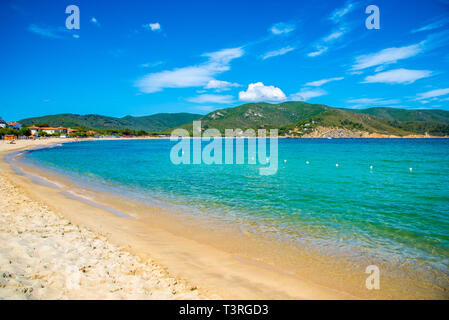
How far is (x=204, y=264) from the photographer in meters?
7.72

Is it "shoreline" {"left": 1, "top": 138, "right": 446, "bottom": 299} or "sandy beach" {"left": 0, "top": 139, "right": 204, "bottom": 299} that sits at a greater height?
"sandy beach" {"left": 0, "top": 139, "right": 204, "bottom": 299}

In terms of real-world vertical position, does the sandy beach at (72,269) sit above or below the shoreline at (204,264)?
above

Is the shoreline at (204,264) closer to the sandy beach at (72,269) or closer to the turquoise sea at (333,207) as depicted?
the sandy beach at (72,269)

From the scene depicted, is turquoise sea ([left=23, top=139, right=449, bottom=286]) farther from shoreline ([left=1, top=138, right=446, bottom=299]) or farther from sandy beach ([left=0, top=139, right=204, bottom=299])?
sandy beach ([left=0, top=139, right=204, bottom=299])

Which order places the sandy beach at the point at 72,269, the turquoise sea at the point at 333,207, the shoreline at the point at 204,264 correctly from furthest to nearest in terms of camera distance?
1. the turquoise sea at the point at 333,207
2. the shoreline at the point at 204,264
3. the sandy beach at the point at 72,269

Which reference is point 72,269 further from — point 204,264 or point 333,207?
point 333,207

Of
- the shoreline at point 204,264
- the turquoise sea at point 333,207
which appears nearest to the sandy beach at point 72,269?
the shoreline at point 204,264

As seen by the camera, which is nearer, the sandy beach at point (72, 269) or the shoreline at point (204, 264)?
the sandy beach at point (72, 269)

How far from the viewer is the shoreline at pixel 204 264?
20.6ft

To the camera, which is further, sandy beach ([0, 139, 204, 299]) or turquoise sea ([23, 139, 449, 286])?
turquoise sea ([23, 139, 449, 286])

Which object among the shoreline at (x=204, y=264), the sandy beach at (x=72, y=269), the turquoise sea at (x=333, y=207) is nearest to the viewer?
the sandy beach at (x=72, y=269)

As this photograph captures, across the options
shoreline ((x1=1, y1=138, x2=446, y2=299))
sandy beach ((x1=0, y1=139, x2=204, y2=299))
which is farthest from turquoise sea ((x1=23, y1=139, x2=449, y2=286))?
sandy beach ((x1=0, y1=139, x2=204, y2=299))

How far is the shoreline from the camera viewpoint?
247 inches

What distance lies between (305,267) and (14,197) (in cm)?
1598
